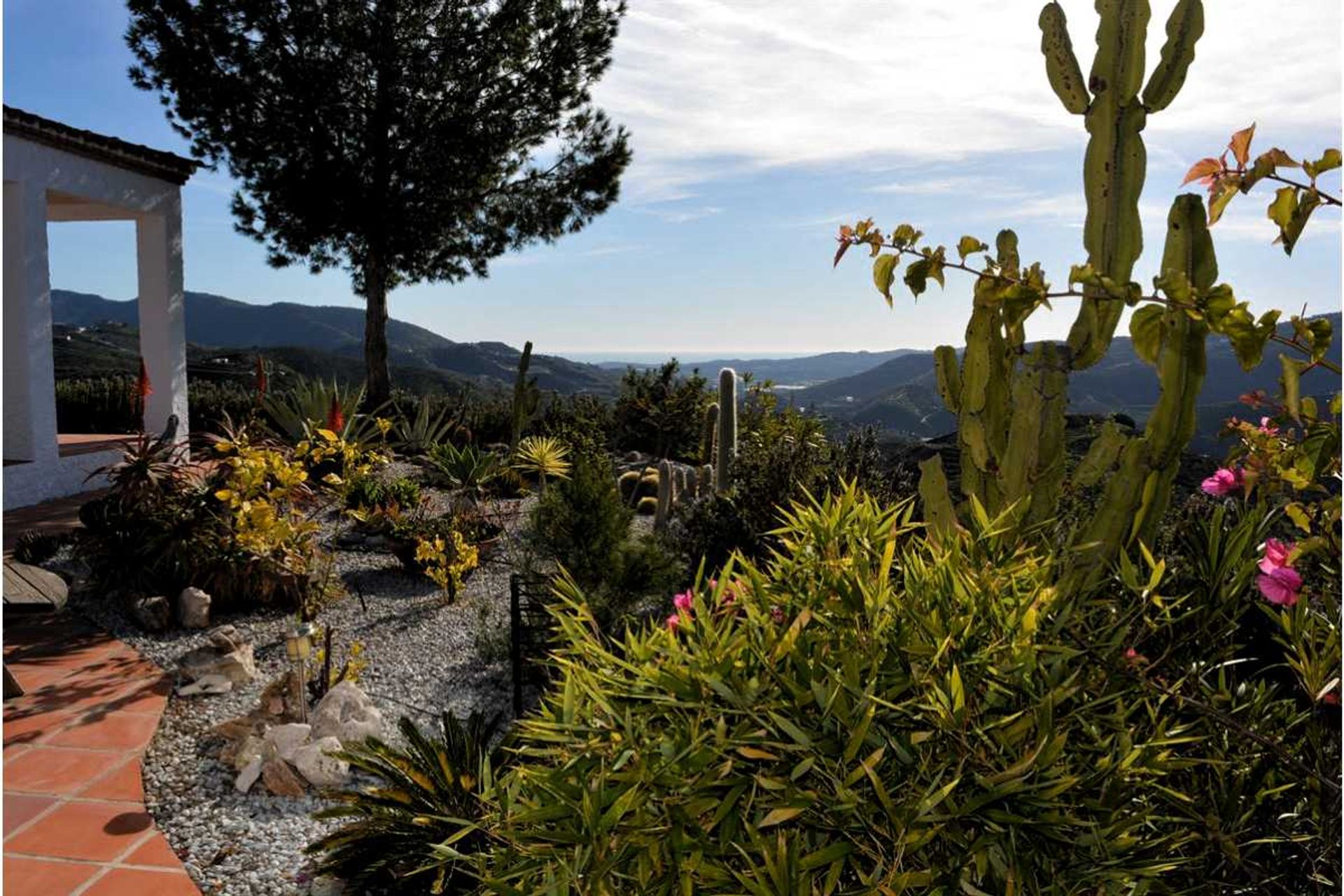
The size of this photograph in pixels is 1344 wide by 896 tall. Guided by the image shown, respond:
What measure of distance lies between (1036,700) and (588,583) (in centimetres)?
438

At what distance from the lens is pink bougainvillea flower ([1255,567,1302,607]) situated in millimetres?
1372

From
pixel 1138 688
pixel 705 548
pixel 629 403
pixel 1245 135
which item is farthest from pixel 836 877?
pixel 629 403

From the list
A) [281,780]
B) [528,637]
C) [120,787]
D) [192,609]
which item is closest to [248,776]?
[281,780]

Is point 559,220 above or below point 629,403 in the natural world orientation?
above

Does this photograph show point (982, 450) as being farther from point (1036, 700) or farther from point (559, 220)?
point (559, 220)

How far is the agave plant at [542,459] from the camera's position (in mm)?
8508

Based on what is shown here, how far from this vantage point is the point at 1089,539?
2.42m

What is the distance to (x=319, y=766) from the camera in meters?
3.39

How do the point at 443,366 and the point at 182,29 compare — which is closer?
the point at 182,29

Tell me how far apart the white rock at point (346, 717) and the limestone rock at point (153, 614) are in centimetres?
157

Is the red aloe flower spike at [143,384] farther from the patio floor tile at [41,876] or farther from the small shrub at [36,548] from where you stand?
the patio floor tile at [41,876]

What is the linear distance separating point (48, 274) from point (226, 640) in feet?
17.7

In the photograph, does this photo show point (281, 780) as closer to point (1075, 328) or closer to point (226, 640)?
point (226, 640)

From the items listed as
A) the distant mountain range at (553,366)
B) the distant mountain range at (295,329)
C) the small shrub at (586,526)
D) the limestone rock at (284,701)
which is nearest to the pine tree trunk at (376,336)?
the distant mountain range at (553,366)
